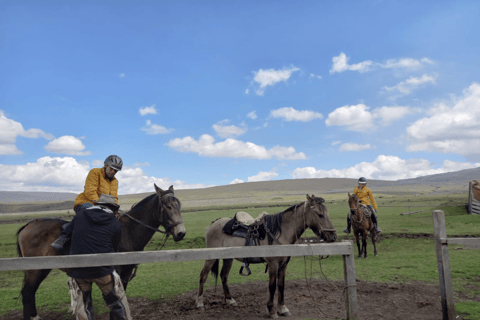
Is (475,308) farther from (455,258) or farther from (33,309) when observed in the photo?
(33,309)

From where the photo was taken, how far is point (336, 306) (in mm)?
6449

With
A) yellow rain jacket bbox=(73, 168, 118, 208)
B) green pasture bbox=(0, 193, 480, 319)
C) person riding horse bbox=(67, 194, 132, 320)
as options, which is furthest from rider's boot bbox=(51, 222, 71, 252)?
green pasture bbox=(0, 193, 480, 319)

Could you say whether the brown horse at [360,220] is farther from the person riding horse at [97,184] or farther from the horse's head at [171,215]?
the person riding horse at [97,184]

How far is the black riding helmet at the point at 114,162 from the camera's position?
5.91 meters

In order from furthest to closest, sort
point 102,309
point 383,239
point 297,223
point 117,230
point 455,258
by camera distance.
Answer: point 383,239
point 455,258
point 102,309
point 297,223
point 117,230

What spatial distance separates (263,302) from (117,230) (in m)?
4.35

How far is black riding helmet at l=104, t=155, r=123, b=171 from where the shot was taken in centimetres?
591

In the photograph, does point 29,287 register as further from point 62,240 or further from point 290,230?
point 290,230

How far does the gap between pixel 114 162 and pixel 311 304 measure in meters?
5.50

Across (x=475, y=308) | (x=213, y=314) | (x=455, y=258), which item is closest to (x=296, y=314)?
(x=213, y=314)

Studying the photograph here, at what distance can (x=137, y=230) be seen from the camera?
5961 millimetres

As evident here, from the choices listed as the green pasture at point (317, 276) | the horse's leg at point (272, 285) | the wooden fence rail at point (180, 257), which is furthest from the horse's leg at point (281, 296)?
the wooden fence rail at point (180, 257)

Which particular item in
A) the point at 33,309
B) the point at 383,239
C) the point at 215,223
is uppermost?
the point at 215,223

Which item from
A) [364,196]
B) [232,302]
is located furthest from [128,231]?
[364,196]
